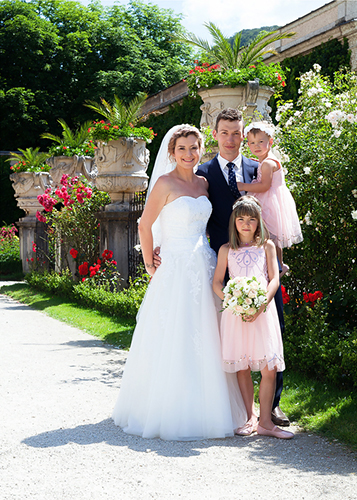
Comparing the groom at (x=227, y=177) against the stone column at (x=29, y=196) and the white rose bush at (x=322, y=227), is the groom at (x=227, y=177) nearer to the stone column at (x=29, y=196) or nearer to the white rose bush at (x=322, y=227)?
the white rose bush at (x=322, y=227)

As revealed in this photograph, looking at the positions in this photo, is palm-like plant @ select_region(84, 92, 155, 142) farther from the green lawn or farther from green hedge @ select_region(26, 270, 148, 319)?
the green lawn

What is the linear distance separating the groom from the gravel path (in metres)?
0.64

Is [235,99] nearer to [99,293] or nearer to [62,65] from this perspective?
[99,293]

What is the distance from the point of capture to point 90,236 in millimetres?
11758

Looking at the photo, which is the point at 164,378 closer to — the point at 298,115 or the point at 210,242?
the point at 210,242

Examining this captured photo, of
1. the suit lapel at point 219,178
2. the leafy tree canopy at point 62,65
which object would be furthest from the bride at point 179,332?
the leafy tree canopy at point 62,65

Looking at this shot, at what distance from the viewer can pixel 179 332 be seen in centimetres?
380

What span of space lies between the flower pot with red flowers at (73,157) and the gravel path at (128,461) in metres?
10.4

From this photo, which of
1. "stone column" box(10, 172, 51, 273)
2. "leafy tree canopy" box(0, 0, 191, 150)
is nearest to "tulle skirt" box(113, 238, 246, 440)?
"stone column" box(10, 172, 51, 273)

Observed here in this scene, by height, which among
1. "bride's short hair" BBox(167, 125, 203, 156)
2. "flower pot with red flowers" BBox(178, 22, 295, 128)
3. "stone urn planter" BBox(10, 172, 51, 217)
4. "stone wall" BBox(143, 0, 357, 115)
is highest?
"stone wall" BBox(143, 0, 357, 115)

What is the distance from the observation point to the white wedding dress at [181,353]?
3631mm

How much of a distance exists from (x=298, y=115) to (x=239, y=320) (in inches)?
115

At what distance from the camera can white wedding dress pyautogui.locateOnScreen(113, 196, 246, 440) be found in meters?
3.63

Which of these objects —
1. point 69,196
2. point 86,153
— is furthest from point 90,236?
point 86,153
